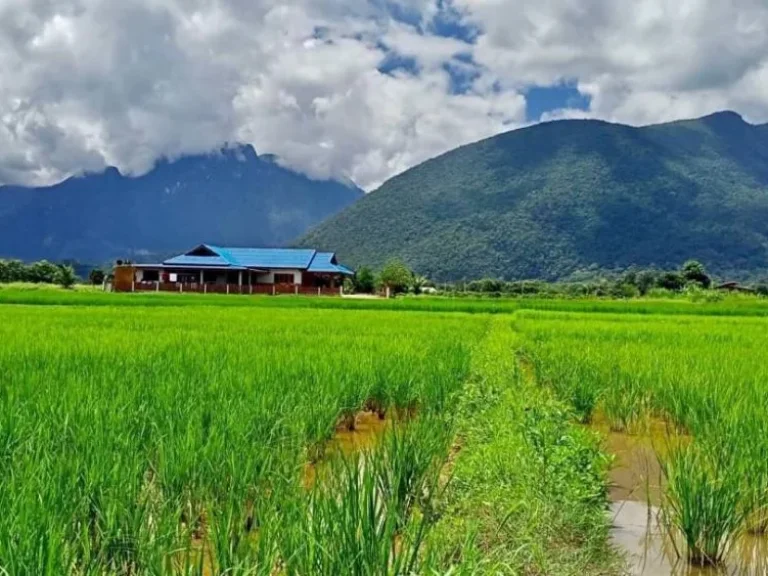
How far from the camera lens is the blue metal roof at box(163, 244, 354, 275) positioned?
39938 mm

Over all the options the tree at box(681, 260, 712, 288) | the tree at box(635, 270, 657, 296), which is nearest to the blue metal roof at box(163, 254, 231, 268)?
the tree at box(635, 270, 657, 296)

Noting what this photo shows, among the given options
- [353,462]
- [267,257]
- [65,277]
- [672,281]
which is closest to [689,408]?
[353,462]

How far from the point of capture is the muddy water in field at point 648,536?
278cm

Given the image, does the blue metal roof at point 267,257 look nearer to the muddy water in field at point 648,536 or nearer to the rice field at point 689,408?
the rice field at point 689,408

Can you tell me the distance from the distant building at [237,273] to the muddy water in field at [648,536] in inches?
1336

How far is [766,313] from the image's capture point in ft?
74.5

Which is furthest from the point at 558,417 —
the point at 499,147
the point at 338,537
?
the point at 499,147

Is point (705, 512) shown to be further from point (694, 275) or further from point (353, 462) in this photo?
point (694, 275)

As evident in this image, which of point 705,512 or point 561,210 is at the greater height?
point 561,210

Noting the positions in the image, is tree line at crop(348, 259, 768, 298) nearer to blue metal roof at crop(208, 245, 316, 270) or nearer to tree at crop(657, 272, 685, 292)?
tree at crop(657, 272, 685, 292)

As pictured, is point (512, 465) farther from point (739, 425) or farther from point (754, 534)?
point (739, 425)

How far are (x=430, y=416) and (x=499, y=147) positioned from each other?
134 metres

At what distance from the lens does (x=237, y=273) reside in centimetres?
4138

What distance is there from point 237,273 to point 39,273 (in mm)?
23804
